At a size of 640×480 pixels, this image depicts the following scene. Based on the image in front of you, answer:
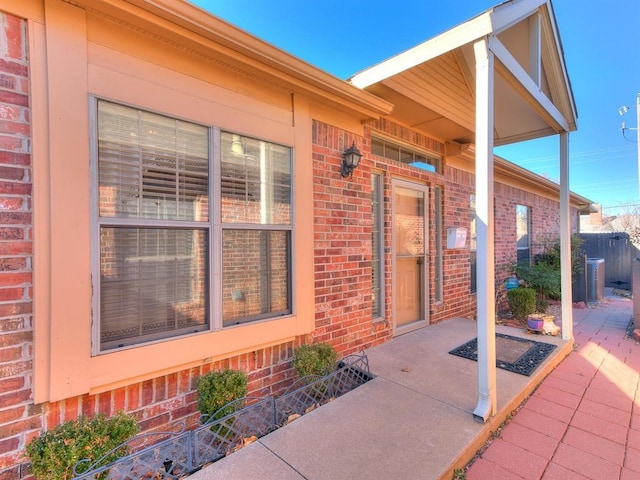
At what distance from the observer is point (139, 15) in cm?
187

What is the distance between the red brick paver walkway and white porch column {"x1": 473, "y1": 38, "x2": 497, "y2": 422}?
0.34 meters

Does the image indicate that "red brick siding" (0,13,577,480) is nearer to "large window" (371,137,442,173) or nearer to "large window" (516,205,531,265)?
"large window" (371,137,442,173)

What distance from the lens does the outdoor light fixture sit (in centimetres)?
320

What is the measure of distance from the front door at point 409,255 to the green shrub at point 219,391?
2396 mm

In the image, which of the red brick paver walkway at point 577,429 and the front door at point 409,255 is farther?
the front door at point 409,255

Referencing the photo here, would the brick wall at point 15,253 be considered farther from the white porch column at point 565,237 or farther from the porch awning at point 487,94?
the white porch column at point 565,237

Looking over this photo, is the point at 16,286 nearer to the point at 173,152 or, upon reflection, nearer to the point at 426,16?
the point at 173,152

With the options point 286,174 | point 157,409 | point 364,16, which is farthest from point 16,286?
point 364,16

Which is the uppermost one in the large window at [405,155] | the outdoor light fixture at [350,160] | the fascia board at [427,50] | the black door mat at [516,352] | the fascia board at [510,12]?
the fascia board at [510,12]

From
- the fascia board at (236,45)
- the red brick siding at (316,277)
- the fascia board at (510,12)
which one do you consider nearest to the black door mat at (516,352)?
the red brick siding at (316,277)

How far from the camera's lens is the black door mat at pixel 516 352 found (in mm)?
3174

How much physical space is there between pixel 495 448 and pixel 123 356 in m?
2.61

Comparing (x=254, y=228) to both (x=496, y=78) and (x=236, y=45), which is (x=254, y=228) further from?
(x=496, y=78)

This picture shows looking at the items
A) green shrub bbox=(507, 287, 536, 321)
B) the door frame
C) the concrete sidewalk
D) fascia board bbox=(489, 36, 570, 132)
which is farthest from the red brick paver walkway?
fascia board bbox=(489, 36, 570, 132)
